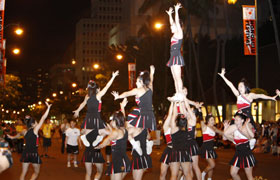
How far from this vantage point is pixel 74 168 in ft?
60.8

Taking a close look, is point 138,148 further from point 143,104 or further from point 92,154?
point 92,154

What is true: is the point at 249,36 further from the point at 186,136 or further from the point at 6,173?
the point at 186,136

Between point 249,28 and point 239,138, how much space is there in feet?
62.9

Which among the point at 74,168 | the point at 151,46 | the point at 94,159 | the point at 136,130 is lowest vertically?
the point at 74,168

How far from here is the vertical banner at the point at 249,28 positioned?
28500 mm

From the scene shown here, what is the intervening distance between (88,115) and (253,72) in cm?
2952

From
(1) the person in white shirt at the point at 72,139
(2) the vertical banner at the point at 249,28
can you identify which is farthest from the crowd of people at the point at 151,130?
(2) the vertical banner at the point at 249,28

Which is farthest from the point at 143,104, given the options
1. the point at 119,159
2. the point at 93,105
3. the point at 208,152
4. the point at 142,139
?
the point at 208,152

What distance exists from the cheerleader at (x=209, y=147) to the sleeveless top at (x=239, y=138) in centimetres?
186

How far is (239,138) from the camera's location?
418 inches

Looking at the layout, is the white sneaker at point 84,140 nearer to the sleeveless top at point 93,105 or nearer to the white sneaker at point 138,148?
the sleeveless top at point 93,105

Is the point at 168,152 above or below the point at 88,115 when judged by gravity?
below

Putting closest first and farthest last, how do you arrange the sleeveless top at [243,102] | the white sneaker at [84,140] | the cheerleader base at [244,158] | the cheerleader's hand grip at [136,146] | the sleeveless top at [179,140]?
the cheerleader's hand grip at [136,146]
the sleeveless top at [179,140]
the cheerleader base at [244,158]
the white sneaker at [84,140]
the sleeveless top at [243,102]

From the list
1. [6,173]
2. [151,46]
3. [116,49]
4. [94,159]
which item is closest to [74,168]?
[6,173]
